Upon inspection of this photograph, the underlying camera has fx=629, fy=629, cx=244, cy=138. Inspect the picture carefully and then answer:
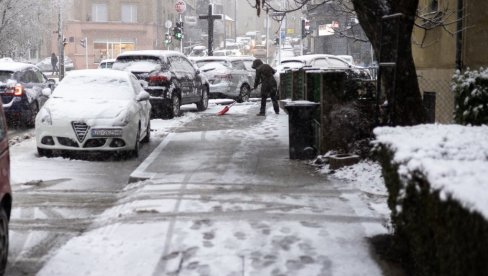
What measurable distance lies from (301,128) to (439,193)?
276 inches

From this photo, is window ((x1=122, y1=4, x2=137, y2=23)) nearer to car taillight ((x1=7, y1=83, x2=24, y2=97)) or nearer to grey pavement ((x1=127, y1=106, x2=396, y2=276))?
car taillight ((x1=7, y1=83, x2=24, y2=97))

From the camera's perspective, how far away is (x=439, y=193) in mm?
3268

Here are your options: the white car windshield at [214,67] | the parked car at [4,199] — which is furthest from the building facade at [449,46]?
the white car windshield at [214,67]

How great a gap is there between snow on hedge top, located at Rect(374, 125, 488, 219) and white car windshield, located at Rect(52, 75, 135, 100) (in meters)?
7.31

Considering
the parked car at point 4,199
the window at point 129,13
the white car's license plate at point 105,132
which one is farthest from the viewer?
the window at point 129,13

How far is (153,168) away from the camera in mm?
9578

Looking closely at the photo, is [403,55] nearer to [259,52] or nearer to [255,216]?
[255,216]

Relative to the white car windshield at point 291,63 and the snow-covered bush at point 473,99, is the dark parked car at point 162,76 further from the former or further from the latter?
the snow-covered bush at point 473,99

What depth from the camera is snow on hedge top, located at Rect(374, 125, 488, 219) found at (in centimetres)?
304

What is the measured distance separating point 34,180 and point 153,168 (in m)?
1.73

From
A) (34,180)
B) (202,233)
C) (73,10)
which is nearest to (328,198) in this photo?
(202,233)

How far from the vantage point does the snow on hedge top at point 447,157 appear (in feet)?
9.96

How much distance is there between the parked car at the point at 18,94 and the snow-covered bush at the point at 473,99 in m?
10.7

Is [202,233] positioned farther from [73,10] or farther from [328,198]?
[73,10]
